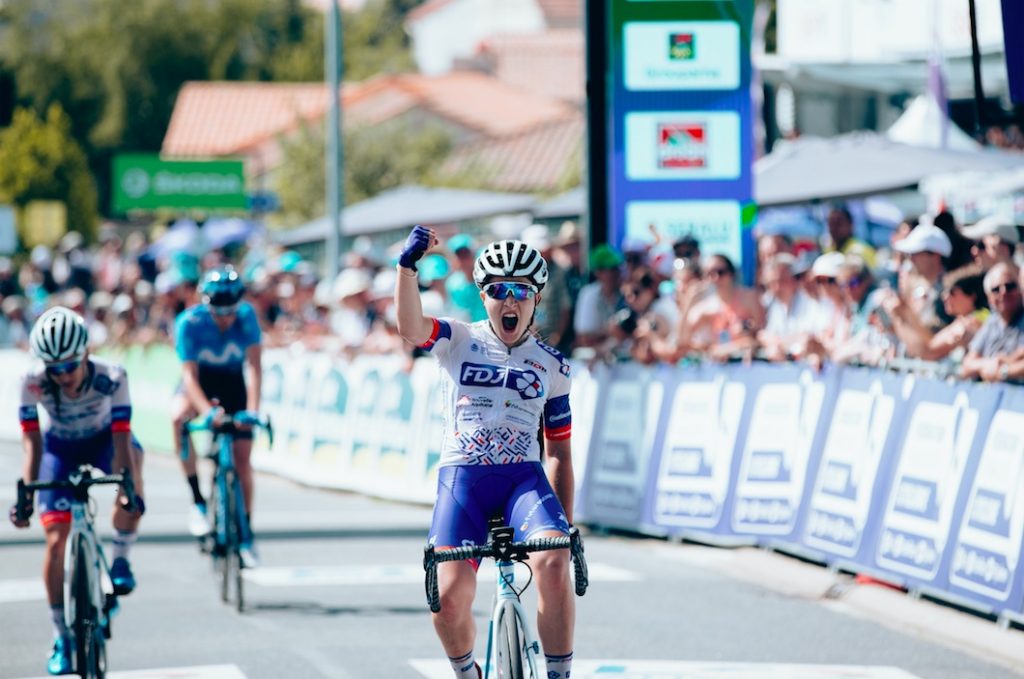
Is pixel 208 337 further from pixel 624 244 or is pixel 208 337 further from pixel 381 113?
pixel 381 113

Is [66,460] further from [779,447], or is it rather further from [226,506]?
[779,447]

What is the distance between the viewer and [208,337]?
12.9 meters

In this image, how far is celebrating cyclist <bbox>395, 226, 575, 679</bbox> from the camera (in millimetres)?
7484

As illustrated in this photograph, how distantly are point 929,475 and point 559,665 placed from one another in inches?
A: 182

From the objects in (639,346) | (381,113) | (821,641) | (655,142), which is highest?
(381,113)

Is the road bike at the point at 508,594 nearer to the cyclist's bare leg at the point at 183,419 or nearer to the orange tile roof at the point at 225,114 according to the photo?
the cyclist's bare leg at the point at 183,419

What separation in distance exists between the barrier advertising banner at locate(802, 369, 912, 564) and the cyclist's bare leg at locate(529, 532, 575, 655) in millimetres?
5011

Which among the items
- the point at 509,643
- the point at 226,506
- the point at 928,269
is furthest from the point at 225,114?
the point at 509,643

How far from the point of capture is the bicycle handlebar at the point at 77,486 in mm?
9141

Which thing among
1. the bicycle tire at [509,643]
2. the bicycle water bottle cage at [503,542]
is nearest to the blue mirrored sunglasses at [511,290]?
the bicycle water bottle cage at [503,542]

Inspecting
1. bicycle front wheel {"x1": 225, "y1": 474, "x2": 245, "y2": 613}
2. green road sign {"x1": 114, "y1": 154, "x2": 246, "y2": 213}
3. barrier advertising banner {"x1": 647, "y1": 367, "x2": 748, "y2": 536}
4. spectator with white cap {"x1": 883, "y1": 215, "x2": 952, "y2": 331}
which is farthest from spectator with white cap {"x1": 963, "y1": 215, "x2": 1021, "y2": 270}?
green road sign {"x1": 114, "y1": 154, "x2": 246, "y2": 213}

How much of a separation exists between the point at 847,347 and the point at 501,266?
19.2 feet

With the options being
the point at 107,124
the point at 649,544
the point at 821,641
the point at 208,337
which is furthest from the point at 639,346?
the point at 107,124

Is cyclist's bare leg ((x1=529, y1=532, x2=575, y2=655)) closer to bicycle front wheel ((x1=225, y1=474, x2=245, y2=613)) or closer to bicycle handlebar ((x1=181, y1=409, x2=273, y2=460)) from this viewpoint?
bicycle front wheel ((x1=225, y1=474, x2=245, y2=613))
